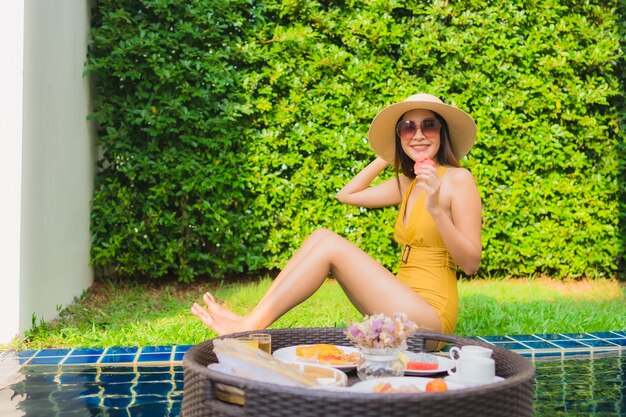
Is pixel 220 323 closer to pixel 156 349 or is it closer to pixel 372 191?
pixel 156 349

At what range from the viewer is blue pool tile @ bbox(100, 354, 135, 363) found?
3299 millimetres

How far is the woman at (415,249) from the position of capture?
2904mm

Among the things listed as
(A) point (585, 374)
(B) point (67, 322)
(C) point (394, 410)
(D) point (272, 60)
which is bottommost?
(B) point (67, 322)

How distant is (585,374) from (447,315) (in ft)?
2.07

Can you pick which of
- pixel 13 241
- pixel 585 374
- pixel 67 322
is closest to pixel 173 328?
pixel 67 322

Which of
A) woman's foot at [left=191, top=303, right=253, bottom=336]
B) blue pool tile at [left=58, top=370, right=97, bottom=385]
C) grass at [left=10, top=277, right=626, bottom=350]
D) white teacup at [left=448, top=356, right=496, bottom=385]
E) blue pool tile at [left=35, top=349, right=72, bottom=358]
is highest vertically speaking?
white teacup at [left=448, top=356, right=496, bottom=385]

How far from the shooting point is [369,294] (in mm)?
3012

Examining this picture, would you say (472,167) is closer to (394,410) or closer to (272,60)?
(272,60)

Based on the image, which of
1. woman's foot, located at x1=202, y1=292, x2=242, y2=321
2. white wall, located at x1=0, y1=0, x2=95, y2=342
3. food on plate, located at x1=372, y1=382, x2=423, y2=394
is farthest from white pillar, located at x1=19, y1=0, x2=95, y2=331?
food on plate, located at x1=372, y1=382, x2=423, y2=394

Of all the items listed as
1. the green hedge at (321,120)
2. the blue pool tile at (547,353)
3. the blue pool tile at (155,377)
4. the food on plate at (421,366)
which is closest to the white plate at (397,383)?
the food on plate at (421,366)

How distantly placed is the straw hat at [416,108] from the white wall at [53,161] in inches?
77.5

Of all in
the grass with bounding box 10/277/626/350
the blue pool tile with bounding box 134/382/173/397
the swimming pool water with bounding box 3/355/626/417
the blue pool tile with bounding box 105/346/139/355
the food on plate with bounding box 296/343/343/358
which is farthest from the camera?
the grass with bounding box 10/277/626/350

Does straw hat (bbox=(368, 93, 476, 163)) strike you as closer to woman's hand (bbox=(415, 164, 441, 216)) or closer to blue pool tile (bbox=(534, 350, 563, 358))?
woman's hand (bbox=(415, 164, 441, 216))

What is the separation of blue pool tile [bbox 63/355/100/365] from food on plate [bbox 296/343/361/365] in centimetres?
142
